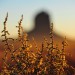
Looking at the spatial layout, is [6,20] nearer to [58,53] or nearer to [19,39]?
[19,39]

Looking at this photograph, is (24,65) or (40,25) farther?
(40,25)

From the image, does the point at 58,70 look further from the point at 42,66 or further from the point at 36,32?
the point at 36,32

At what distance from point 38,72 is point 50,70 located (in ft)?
1.37

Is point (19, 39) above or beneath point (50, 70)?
above

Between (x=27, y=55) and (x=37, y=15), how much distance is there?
4811cm

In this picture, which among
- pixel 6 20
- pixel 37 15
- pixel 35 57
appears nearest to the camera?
pixel 6 20

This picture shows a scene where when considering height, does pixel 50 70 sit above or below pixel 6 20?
below

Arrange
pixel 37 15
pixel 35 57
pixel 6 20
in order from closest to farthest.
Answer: pixel 6 20 → pixel 35 57 → pixel 37 15

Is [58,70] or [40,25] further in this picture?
[40,25]

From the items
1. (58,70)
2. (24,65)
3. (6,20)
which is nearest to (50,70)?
(58,70)

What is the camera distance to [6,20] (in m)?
7.66

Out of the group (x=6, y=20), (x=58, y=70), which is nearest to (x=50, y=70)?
(x=58, y=70)

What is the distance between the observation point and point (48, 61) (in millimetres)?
8273

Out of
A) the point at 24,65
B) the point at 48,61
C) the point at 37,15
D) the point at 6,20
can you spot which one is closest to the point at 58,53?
the point at 48,61
